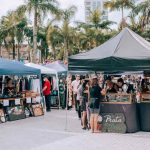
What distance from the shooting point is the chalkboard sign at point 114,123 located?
1217cm

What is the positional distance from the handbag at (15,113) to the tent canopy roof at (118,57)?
433 centimetres

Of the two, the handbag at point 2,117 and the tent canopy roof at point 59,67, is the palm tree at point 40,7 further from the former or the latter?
the handbag at point 2,117

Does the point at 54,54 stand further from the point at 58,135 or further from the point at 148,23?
the point at 58,135

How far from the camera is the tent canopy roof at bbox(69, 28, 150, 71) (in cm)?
1154

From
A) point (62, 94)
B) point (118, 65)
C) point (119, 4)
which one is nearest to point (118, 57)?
point (118, 65)

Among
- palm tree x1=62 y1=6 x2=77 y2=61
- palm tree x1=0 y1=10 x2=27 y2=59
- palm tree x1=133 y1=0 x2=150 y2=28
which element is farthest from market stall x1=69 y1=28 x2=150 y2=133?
palm tree x1=62 y1=6 x2=77 y2=61

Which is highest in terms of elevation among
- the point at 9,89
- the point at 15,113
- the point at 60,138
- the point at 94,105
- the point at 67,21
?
the point at 67,21

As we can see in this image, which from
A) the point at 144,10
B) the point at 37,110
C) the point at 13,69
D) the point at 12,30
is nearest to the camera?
the point at 13,69

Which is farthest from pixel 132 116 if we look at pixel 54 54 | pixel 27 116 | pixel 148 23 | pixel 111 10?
pixel 54 54

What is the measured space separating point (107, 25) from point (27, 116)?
105 feet

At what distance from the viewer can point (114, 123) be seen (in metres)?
12.3

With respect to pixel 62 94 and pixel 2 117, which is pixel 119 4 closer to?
pixel 62 94

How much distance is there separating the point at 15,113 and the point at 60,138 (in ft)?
16.4

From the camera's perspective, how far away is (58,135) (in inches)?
470
